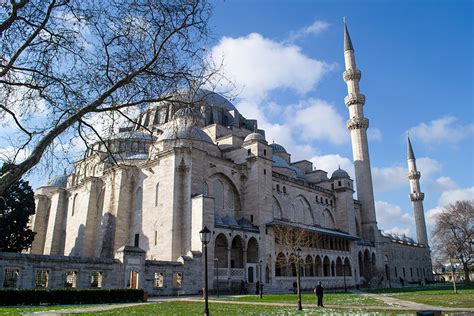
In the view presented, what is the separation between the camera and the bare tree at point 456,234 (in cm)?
3965

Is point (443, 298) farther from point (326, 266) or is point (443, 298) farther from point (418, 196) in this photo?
point (418, 196)

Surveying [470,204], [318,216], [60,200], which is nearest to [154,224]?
[60,200]

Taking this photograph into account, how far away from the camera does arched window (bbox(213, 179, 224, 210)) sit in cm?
3441

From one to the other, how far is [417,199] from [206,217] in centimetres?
4610

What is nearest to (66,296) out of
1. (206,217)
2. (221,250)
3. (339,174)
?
(206,217)

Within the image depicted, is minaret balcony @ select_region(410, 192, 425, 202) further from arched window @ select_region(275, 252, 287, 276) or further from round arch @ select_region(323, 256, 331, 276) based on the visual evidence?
arched window @ select_region(275, 252, 287, 276)

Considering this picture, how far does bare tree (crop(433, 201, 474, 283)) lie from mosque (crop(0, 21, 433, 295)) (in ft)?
28.3

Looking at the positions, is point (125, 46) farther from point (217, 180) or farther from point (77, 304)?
point (217, 180)

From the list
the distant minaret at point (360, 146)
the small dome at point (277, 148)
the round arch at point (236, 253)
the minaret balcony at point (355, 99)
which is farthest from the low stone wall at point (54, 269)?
the minaret balcony at point (355, 99)

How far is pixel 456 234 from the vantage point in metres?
40.6

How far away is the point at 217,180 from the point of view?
34.9 meters

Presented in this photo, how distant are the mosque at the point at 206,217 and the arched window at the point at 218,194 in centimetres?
9

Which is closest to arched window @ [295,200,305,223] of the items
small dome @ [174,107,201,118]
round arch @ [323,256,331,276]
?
round arch @ [323,256,331,276]

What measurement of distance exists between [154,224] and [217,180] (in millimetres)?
6822
